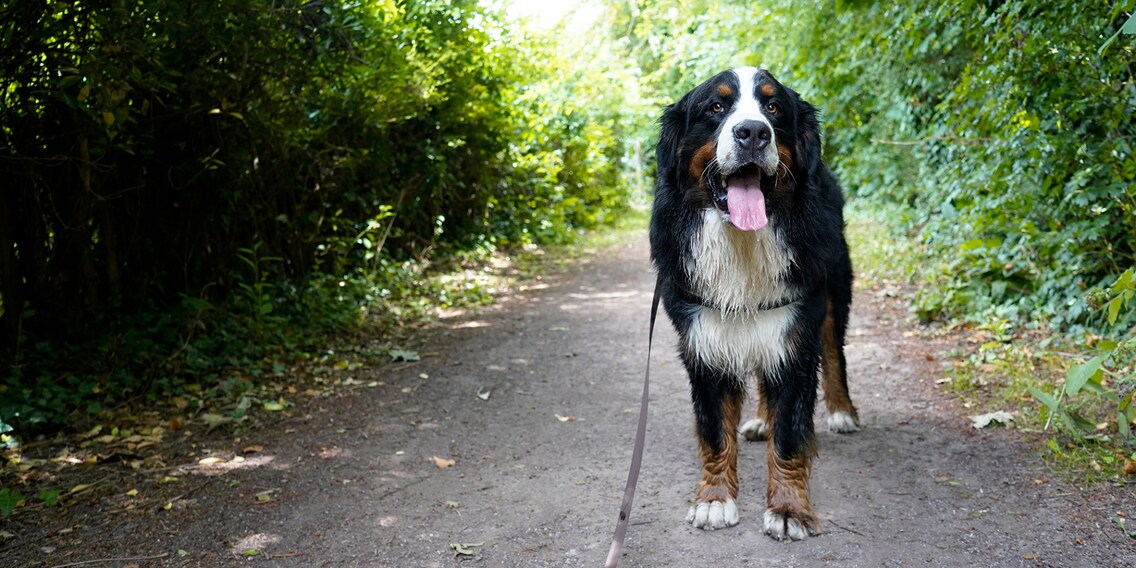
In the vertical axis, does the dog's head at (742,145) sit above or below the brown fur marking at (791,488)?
above

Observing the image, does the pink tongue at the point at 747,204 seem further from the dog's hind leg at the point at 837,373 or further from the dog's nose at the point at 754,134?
the dog's hind leg at the point at 837,373

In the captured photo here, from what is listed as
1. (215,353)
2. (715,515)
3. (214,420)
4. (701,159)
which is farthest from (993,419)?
(215,353)

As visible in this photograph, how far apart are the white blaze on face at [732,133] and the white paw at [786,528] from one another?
1328 mm

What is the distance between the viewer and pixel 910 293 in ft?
26.8

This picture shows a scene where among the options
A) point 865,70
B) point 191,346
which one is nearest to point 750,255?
point 191,346

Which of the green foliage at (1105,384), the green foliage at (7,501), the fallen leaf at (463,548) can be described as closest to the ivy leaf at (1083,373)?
the green foliage at (1105,384)

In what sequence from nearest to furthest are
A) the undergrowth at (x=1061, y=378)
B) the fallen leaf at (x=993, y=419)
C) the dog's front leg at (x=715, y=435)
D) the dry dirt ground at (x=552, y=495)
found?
the dry dirt ground at (x=552, y=495) → the dog's front leg at (x=715, y=435) → the undergrowth at (x=1061, y=378) → the fallen leaf at (x=993, y=419)

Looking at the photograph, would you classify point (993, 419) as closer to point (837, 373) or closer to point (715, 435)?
point (837, 373)

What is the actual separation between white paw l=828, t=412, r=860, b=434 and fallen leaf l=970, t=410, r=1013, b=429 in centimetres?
62

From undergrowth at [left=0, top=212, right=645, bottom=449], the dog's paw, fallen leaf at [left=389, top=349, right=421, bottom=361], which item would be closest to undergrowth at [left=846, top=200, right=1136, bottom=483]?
the dog's paw

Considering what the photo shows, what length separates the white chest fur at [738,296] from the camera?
3367 millimetres

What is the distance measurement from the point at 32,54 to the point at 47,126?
44.6 inches

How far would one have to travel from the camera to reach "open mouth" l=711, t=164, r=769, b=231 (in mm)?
3207

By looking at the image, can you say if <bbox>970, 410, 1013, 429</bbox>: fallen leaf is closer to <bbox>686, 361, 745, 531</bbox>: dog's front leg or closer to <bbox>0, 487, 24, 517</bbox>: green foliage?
<bbox>686, 361, 745, 531</bbox>: dog's front leg
